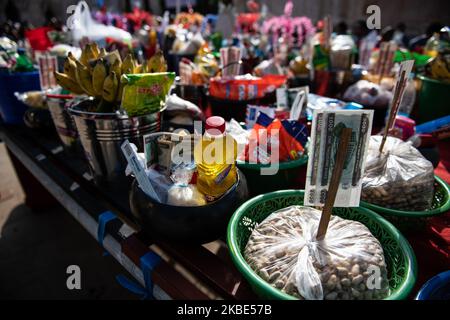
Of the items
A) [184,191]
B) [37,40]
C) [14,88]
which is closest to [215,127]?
[184,191]

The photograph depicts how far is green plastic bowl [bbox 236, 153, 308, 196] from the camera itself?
3.28 feet

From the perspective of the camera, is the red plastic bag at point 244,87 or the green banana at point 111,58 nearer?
the green banana at point 111,58

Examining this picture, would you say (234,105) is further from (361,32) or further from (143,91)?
(361,32)

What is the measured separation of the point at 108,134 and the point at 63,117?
481 millimetres

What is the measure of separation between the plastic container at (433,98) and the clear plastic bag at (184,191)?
1365 mm

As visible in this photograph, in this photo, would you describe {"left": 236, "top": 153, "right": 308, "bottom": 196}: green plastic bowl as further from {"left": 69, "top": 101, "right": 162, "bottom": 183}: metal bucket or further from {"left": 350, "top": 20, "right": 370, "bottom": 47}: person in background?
{"left": 350, "top": 20, "right": 370, "bottom": 47}: person in background

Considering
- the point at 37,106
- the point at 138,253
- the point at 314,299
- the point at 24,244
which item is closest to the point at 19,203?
the point at 24,244

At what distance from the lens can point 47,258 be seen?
2037mm

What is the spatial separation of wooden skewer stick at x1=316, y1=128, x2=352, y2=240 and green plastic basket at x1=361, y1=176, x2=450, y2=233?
0.20 metres

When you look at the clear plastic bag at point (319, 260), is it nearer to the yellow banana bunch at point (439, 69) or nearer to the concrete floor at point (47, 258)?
the yellow banana bunch at point (439, 69)

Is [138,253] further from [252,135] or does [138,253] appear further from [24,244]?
[24,244]

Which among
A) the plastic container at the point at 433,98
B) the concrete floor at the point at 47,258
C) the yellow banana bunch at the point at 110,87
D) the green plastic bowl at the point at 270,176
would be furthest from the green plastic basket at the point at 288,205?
the concrete floor at the point at 47,258

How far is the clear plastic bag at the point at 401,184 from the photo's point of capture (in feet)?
2.83

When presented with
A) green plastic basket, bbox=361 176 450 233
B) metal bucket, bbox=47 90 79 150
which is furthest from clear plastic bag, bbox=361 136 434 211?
metal bucket, bbox=47 90 79 150
